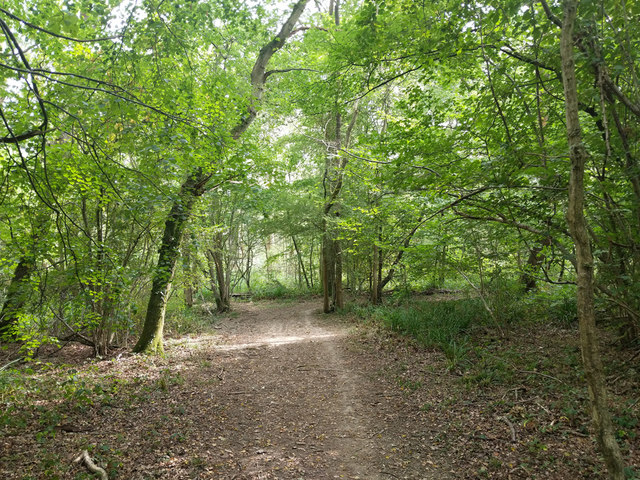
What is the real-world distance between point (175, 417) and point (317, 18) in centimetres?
1295

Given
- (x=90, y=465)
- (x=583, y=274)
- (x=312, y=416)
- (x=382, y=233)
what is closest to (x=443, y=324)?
(x=382, y=233)

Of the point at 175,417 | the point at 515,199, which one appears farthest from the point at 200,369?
the point at 515,199

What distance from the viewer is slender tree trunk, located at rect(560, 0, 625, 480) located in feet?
8.48

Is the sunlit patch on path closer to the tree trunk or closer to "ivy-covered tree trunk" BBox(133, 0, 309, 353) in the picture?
"ivy-covered tree trunk" BBox(133, 0, 309, 353)

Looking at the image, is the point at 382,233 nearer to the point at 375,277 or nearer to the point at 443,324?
the point at 443,324

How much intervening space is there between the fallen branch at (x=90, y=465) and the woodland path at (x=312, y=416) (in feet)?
3.57

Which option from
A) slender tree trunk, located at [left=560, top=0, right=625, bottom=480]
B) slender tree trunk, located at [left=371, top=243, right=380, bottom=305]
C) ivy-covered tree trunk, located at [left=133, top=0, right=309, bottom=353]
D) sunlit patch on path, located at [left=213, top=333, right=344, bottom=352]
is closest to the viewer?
slender tree trunk, located at [left=560, top=0, right=625, bottom=480]

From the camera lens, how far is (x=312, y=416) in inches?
208

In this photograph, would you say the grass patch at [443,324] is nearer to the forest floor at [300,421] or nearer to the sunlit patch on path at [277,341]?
the forest floor at [300,421]

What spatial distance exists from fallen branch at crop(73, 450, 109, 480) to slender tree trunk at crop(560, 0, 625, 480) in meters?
4.76

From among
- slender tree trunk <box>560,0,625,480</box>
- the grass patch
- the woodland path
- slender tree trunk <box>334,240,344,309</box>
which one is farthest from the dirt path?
slender tree trunk <box>334,240,344,309</box>

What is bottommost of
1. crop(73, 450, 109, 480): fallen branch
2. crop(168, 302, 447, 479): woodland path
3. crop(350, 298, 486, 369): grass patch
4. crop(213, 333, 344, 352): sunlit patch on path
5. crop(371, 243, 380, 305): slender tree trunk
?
crop(213, 333, 344, 352): sunlit patch on path

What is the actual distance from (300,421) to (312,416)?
0.23 m

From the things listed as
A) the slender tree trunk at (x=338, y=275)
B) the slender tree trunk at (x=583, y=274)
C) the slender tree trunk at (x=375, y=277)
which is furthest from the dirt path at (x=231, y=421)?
the slender tree trunk at (x=338, y=275)
